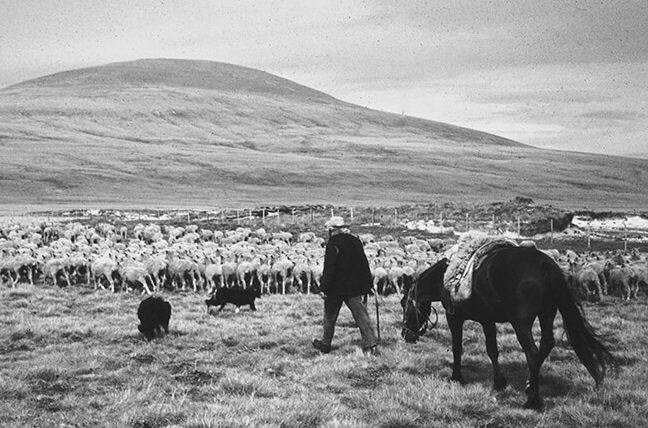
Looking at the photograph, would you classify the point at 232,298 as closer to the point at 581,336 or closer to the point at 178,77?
the point at 581,336

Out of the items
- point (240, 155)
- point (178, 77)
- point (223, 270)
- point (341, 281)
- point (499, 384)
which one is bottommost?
point (223, 270)

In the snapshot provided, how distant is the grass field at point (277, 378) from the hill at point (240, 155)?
50.6 m

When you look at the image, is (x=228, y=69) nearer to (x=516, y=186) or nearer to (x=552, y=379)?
(x=516, y=186)

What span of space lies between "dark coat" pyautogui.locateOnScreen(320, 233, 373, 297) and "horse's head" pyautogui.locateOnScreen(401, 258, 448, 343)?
0.76 m

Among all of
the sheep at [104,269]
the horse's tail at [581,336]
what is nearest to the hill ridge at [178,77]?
the sheep at [104,269]

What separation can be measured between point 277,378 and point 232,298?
5.45 m

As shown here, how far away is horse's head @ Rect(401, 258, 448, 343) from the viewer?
921cm

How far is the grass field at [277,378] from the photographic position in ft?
22.1

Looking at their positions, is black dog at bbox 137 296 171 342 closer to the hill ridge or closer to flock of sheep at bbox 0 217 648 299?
flock of sheep at bbox 0 217 648 299

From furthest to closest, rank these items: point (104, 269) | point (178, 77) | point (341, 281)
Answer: point (178, 77), point (104, 269), point (341, 281)

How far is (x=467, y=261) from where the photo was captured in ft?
26.9

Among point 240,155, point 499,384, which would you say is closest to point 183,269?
point 499,384

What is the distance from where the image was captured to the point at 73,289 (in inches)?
665

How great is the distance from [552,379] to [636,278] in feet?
31.6
